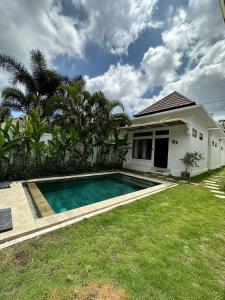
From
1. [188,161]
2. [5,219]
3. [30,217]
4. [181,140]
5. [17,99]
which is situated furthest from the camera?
[17,99]

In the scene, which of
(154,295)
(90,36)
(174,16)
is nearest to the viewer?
(154,295)

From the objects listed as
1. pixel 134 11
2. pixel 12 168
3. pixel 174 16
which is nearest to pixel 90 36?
pixel 134 11

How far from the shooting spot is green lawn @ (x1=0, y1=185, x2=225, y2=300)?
2.34 metres

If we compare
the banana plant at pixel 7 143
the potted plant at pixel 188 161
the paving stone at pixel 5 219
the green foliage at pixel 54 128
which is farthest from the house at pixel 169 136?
the paving stone at pixel 5 219

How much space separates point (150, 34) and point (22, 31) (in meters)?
8.51

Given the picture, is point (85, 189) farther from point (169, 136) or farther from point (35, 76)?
point (35, 76)

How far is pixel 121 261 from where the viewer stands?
2924 mm

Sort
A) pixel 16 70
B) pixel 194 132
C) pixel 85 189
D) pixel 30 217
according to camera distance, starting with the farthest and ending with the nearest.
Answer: pixel 16 70 < pixel 194 132 < pixel 85 189 < pixel 30 217

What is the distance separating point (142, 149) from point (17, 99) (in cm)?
1212

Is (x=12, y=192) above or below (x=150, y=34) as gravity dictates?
below

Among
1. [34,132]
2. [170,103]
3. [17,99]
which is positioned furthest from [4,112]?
[170,103]

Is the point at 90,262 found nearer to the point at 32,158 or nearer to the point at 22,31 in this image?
the point at 32,158

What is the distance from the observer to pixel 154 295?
2.28 meters

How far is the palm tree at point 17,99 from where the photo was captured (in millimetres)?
15125
